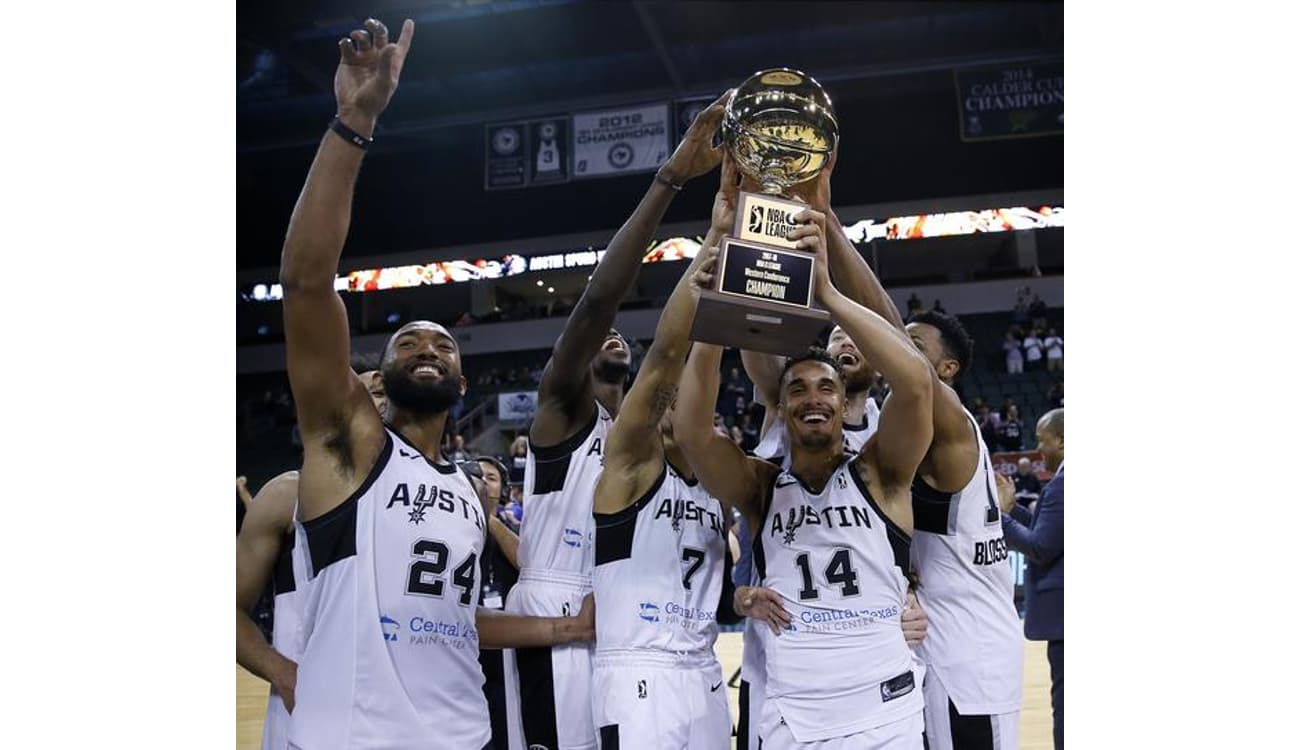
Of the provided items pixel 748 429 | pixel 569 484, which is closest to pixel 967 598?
pixel 569 484

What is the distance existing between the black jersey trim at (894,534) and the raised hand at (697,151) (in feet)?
3.38

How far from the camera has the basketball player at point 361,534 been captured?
2.40 meters

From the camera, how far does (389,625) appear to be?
2590mm

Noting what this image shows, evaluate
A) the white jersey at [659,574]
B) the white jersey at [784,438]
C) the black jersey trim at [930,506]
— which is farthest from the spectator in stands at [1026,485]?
the white jersey at [659,574]

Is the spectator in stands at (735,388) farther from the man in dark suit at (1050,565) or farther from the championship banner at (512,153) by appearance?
the man in dark suit at (1050,565)

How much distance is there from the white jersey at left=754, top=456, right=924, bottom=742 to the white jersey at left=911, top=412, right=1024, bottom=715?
1.13ft

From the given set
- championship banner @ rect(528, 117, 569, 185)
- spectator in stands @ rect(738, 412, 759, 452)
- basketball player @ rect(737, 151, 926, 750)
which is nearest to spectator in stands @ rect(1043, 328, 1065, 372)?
spectator in stands @ rect(738, 412, 759, 452)

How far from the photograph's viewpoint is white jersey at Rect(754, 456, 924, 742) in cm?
277

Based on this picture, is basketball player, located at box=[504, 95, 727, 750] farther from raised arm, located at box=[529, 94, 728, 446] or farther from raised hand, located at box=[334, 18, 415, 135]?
raised hand, located at box=[334, 18, 415, 135]
